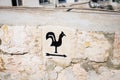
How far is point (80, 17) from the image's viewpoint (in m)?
1.17

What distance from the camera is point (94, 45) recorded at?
1.16 m

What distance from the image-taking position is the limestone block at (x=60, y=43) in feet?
3.87

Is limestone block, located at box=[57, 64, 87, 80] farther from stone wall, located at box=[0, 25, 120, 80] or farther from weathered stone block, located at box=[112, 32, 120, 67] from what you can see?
weathered stone block, located at box=[112, 32, 120, 67]

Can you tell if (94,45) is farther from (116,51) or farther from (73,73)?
(73,73)

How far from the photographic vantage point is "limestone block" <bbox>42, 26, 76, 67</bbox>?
1.18m

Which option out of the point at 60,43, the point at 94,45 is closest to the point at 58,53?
the point at 60,43

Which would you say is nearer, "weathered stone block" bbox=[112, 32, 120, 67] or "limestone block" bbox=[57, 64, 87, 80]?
"weathered stone block" bbox=[112, 32, 120, 67]

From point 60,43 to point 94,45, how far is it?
0.20 m

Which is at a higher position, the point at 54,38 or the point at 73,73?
the point at 54,38

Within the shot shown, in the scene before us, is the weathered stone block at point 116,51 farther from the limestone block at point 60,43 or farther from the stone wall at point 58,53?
the limestone block at point 60,43

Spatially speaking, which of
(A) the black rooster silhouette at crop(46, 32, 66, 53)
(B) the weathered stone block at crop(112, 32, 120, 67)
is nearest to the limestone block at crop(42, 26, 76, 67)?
(A) the black rooster silhouette at crop(46, 32, 66, 53)

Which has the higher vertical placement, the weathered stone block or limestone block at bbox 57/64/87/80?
the weathered stone block

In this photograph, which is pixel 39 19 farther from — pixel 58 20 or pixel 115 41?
pixel 115 41

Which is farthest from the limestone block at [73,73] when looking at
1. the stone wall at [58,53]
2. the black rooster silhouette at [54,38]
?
the black rooster silhouette at [54,38]
